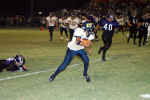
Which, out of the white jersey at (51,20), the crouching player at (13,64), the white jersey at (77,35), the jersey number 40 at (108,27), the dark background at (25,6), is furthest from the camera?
the dark background at (25,6)

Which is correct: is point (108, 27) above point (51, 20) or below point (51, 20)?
above

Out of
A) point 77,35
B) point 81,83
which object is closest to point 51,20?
point 81,83

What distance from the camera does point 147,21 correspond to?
827 inches

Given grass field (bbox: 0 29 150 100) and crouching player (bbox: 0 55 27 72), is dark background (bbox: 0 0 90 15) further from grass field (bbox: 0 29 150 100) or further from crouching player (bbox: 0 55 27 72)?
crouching player (bbox: 0 55 27 72)

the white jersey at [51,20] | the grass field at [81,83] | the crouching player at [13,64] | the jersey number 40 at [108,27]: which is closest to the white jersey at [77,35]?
the grass field at [81,83]

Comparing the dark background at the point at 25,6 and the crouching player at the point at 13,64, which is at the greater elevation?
the dark background at the point at 25,6

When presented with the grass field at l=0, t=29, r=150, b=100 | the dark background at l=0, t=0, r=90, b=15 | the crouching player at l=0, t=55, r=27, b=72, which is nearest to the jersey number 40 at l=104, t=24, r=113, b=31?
the grass field at l=0, t=29, r=150, b=100

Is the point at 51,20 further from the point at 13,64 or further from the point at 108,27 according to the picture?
the point at 13,64

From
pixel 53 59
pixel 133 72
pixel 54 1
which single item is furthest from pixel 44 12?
pixel 133 72

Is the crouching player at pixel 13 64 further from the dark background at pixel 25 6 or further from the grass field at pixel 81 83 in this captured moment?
the dark background at pixel 25 6

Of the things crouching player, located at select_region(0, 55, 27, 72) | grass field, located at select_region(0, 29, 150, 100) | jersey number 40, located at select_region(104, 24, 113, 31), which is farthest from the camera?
jersey number 40, located at select_region(104, 24, 113, 31)

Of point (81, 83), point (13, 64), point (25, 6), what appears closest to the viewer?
point (81, 83)

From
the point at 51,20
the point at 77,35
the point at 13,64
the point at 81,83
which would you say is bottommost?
the point at 81,83

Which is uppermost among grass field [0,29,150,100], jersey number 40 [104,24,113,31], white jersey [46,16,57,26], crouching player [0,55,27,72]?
jersey number 40 [104,24,113,31]
